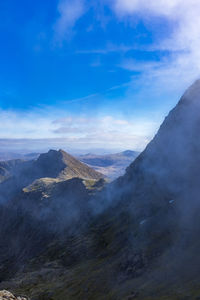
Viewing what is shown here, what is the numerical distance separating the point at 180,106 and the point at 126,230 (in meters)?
95.5

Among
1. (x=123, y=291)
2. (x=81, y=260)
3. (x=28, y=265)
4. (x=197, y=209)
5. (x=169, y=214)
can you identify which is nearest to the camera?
(x=123, y=291)

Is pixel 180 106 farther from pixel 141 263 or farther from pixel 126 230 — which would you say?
pixel 141 263

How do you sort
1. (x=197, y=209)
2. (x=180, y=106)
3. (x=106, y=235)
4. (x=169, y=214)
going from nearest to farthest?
1. (x=197, y=209)
2. (x=169, y=214)
3. (x=106, y=235)
4. (x=180, y=106)

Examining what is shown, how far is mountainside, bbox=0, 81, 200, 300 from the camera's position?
76562 mm

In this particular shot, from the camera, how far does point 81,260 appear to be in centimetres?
13088

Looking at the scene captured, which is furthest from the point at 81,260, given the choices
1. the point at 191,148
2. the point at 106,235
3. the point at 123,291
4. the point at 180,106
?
the point at 180,106

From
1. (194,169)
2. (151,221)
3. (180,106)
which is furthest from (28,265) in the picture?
(180,106)

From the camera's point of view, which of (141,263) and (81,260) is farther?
(81,260)

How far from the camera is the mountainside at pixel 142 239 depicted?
7656cm

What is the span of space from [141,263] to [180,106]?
12065 cm

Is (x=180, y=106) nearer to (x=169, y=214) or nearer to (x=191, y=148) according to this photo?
(x=191, y=148)

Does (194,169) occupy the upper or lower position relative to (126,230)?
upper

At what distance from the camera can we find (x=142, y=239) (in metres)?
108

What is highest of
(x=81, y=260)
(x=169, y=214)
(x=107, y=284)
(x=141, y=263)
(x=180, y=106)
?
(x=180, y=106)
